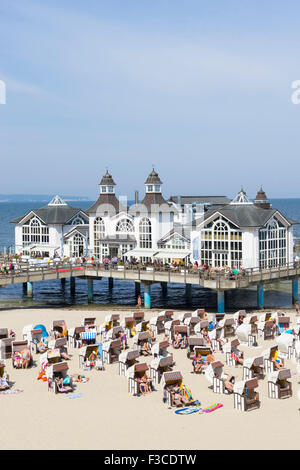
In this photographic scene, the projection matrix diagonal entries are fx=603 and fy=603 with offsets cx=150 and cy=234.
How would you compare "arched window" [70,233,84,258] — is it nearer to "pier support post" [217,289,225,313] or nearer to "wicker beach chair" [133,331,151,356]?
"pier support post" [217,289,225,313]

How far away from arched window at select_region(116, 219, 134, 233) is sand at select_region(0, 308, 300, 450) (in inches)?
983

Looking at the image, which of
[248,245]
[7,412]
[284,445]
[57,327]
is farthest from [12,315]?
[284,445]

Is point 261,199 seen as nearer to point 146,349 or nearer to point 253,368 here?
point 146,349

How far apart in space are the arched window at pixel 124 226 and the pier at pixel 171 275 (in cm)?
460

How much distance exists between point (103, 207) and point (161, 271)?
32.9ft

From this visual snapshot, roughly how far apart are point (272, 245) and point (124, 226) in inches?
456

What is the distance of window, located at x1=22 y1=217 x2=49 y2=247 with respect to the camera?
49812 mm

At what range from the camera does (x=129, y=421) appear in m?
17.1

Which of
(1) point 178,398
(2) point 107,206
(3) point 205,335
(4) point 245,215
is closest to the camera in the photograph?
(1) point 178,398

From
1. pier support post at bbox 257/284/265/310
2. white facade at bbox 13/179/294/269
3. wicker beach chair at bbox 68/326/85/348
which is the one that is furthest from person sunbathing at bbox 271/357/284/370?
pier support post at bbox 257/284/265/310

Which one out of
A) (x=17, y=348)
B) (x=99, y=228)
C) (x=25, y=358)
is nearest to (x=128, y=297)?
(x=99, y=228)

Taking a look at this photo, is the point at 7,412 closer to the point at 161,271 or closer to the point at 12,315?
the point at 12,315

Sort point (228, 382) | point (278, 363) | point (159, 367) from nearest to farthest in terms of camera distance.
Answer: point (228, 382)
point (159, 367)
point (278, 363)

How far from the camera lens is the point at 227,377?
64.8 ft
